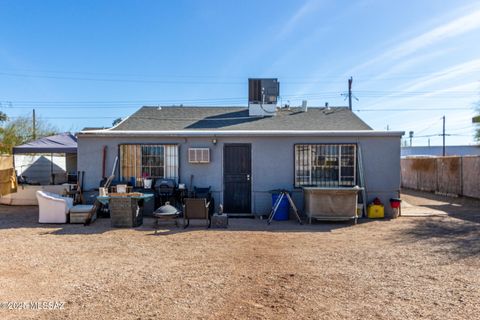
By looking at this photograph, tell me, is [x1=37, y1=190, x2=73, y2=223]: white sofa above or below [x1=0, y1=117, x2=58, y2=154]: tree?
below

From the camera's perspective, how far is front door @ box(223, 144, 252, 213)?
30.0ft

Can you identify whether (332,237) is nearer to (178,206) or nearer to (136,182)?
(178,206)

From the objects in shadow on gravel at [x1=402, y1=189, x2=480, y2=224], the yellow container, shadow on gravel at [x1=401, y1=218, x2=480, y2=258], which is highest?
the yellow container

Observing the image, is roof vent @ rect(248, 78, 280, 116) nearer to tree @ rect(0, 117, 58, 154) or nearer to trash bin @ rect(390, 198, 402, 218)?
trash bin @ rect(390, 198, 402, 218)

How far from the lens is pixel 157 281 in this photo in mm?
4082

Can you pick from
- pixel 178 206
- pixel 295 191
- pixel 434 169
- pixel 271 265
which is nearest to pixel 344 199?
pixel 295 191

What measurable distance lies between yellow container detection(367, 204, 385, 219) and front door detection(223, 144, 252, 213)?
11.3 ft

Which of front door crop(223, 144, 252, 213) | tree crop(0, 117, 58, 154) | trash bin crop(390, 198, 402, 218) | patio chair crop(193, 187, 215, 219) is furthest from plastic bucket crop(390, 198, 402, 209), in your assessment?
tree crop(0, 117, 58, 154)

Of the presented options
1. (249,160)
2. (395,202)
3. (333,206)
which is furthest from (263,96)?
(395,202)

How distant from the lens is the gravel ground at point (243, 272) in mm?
3318

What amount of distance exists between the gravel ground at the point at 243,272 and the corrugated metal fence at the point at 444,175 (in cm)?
713

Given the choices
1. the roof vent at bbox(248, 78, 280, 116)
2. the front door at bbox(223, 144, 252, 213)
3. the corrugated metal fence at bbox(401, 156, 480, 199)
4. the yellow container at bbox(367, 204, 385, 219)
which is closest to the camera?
the yellow container at bbox(367, 204, 385, 219)

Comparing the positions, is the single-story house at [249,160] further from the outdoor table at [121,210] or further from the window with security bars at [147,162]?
the outdoor table at [121,210]

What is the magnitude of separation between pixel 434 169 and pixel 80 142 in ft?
53.1
